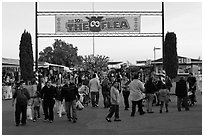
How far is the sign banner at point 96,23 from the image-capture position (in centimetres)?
2138

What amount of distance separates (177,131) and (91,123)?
3.04 meters

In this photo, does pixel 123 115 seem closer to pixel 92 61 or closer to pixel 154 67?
pixel 154 67

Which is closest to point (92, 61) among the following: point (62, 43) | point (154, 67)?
point (154, 67)

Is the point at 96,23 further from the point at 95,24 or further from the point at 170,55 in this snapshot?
the point at 170,55

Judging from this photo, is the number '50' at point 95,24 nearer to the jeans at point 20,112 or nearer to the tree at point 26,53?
the tree at point 26,53

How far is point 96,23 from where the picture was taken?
21.5 m

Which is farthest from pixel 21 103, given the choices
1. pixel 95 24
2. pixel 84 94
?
pixel 95 24

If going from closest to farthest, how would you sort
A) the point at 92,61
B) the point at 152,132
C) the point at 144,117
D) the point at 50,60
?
the point at 152,132
the point at 144,117
the point at 92,61
the point at 50,60

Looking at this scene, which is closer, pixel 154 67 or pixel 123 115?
pixel 123 115

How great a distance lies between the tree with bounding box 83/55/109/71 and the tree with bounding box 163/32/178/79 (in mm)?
34577

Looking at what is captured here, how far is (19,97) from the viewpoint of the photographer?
430 inches

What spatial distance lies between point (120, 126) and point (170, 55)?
14.2m

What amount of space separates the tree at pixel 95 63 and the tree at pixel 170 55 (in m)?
34.6

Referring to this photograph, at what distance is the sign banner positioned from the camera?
842 inches
